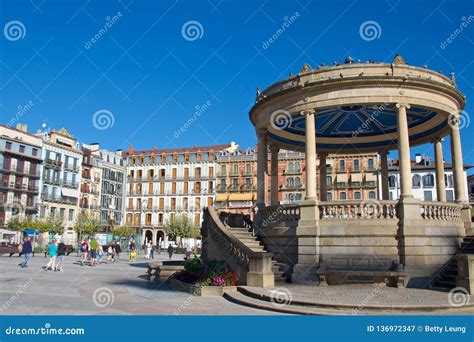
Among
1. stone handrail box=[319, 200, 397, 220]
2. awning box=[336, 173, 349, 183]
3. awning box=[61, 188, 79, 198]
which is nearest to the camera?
stone handrail box=[319, 200, 397, 220]

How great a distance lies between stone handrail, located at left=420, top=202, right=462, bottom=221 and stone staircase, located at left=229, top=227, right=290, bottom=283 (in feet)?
18.6

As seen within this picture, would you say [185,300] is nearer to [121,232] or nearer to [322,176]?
[322,176]

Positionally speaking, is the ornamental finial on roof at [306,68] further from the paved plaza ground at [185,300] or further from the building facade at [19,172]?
the building facade at [19,172]

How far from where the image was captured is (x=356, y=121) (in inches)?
899

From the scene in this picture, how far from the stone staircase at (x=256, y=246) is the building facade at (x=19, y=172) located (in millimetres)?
55103

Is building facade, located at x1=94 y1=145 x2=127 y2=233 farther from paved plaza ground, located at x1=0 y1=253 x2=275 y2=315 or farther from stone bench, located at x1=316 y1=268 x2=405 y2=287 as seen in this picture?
stone bench, located at x1=316 y1=268 x2=405 y2=287

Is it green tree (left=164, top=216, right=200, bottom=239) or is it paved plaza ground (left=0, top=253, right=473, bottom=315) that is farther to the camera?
green tree (left=164, top=216, right=200, bottom=239)

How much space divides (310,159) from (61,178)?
6787 cm

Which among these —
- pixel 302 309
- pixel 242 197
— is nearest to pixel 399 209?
pixel 302 309

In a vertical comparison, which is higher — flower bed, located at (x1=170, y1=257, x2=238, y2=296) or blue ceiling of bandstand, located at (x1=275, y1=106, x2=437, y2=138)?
blue ceiling of bandstand, located at (x1=275, y1=106, x2=437, y2=138)
